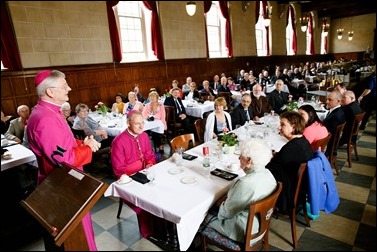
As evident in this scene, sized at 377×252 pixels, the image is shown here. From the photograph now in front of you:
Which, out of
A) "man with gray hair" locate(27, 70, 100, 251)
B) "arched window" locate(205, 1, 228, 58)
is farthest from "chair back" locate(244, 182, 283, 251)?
"arched window" locate(205, 1, 228, 58)

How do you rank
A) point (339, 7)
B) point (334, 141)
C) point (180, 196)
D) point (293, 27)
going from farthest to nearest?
point (339, 7) → point (293, 27) → point (334, 141) → point (180, 196)

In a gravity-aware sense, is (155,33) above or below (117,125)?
above

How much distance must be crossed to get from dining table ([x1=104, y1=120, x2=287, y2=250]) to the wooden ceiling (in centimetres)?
1408

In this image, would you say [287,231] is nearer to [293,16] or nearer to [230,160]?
[230,160]

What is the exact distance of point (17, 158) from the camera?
3.20m

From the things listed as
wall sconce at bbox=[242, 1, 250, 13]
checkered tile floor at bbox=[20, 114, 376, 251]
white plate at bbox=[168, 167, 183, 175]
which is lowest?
checkered tile floor at bbox=[20, 114, 376, 251]

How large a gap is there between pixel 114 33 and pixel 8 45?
2548mm

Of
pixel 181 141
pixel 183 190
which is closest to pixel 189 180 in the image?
pixel 183 190

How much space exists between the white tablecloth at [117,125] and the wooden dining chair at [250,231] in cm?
282

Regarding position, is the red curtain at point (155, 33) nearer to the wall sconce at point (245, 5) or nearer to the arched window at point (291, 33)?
the wall sconce at point (245, 5)

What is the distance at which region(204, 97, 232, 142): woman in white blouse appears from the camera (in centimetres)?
397

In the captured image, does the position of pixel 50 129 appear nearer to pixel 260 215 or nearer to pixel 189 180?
pixel 189 180

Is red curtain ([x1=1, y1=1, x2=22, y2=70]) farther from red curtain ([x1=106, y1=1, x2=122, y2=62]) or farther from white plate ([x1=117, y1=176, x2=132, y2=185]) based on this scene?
white plate ([x1=117, y1=176, x2=132, y2=185])

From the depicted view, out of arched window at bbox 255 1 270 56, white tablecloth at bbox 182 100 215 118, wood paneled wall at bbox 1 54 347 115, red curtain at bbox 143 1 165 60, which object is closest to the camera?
wood paneled wall at bbox 1 54 347 115
